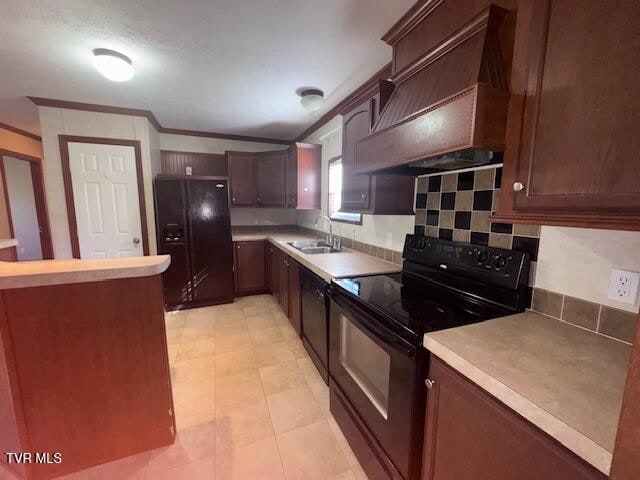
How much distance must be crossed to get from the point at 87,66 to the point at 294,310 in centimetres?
270

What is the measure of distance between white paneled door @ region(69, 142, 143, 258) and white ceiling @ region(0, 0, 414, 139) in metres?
0.58

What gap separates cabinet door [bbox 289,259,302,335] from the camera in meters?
2.45

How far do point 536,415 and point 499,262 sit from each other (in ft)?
2.50

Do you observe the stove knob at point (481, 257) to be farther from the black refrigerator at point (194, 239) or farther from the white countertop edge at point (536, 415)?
the black refrigerator at point (194, 239)

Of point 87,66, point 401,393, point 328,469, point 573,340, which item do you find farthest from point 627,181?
point 87,66

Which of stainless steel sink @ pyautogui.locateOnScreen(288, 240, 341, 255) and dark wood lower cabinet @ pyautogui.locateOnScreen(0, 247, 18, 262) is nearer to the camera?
dark wood lower cabinet @ pyautogui.locateOnScreen(0, 247, 18, 262)

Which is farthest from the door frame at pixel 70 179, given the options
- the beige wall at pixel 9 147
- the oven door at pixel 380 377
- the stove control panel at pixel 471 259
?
the stove control panel at pixel 471 259

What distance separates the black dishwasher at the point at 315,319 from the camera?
1.88 metres

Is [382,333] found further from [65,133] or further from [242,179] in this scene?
[65,133]

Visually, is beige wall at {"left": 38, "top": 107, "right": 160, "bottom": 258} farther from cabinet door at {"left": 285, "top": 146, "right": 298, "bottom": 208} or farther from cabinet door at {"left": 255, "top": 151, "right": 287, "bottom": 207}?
cabinet door at {"left": 285, "top": 146, "right": 298, "bottom": 208}

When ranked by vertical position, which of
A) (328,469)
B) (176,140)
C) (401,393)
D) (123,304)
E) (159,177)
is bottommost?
(328,469)

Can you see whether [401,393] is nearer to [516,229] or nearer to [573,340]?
[573,340]

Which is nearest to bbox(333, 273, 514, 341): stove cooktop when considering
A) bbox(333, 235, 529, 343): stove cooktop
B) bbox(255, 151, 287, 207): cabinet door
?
bbox(333, 235, 529, 343): stove cooktop

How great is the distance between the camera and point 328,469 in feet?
4.53
